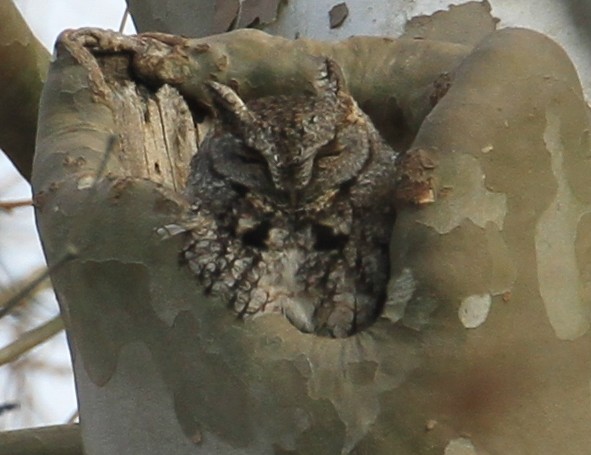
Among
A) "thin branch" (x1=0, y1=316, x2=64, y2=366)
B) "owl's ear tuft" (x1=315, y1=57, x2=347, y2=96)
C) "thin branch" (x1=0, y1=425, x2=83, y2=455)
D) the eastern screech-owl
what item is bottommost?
"thin branch" (x1=0, y1=425, x2=83, y2=455)

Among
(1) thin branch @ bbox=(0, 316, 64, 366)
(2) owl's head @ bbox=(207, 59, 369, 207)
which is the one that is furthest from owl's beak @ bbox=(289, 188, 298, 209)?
(1) thin branch @ bbox=(0, 316, 64, 366)

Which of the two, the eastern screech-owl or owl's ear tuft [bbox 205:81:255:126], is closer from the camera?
the eastern screech-owl

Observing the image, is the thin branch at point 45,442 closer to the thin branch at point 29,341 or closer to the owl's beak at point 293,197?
the thin branch at point 29,341

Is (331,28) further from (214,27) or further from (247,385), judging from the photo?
(247,385)

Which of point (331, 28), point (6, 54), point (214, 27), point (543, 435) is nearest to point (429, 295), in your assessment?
point (543, 435)

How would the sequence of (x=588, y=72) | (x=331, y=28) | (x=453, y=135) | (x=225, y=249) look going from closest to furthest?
(x=453, y=135) < (x=225, y=249) < (x=588, y=72) < (x=331, y=28)

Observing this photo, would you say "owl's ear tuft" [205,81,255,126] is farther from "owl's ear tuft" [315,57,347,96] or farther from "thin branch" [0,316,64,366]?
"thin branch" [0,316,64,366]

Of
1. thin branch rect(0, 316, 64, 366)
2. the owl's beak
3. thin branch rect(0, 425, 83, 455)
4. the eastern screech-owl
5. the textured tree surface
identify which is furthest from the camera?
thin branch rect(0, 316, 64, 366)
